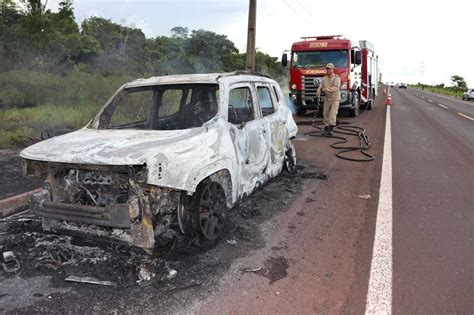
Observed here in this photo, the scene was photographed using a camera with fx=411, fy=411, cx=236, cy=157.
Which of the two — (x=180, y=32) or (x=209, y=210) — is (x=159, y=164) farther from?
(x=180, y=32)

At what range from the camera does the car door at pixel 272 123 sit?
5.56 m

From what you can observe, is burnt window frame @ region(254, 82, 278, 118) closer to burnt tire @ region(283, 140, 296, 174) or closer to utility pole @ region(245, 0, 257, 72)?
burnt tire @ region(283, 140, 296, 174)

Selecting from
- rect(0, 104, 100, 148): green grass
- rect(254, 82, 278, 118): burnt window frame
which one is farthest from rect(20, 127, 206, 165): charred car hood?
rect(0, 104, 100, 148): green grass

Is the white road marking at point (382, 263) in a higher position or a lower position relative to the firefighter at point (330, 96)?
lower

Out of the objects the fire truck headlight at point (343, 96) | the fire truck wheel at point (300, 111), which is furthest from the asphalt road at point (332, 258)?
the fire truck wheel at point (300, 111)

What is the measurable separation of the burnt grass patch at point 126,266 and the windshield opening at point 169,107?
1.32 m

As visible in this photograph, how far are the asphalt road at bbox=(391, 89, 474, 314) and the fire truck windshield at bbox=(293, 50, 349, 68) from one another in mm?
6717

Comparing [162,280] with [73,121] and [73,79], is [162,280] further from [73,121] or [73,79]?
[73,79]

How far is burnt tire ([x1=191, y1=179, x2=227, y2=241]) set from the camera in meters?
3.87

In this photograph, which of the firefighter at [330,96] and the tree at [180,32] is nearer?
the firefighter at [330,96]

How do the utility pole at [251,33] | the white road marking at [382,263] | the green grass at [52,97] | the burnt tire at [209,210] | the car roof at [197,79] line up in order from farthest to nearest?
the utility pole at [251,33] → the green grass at [52,97] → the car roof at [197,79] → the burnt tire at [209,210] → the white road marking at [382,263]

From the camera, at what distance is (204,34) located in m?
33.7

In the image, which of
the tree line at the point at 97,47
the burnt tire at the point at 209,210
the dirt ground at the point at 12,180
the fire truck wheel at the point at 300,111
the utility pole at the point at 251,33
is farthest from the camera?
the tree line at the point at 97,47

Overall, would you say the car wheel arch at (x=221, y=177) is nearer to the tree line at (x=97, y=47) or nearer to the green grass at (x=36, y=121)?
the green grass at (x=36, y=121)
